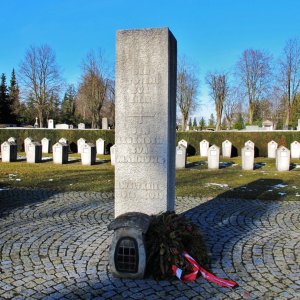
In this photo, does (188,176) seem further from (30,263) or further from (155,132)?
(30,263)

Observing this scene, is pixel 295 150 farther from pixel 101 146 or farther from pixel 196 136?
pixel 101 146

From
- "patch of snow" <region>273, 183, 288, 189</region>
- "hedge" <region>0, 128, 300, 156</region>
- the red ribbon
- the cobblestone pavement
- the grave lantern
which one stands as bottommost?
"patch of snow" <region>273, 183, 288, 189</region>

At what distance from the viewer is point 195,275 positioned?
4.20 meters

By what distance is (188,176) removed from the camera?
1459 centimetres

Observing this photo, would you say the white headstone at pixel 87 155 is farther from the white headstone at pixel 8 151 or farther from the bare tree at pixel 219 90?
the bare tree at pixel 219 90

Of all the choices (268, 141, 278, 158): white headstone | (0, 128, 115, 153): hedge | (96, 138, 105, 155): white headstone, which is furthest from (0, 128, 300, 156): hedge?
(268, 141, 278, 158): white headstone

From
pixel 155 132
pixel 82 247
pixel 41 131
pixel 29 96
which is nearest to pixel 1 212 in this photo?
pixel 82 247

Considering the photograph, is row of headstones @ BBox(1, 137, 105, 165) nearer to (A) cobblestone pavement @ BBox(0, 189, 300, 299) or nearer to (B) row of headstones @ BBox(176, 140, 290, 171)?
(B) row of headstones @ BBox(176, 140, 290, 171)

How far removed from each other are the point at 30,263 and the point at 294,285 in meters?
3.59

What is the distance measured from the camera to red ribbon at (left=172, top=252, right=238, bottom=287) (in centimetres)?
407

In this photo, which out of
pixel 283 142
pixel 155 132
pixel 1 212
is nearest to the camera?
pixel 155 132

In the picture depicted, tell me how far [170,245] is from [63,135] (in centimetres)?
2618

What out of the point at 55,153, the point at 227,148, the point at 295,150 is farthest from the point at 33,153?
the point at 295,150

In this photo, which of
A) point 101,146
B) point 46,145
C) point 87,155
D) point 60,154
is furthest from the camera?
point 46,145
